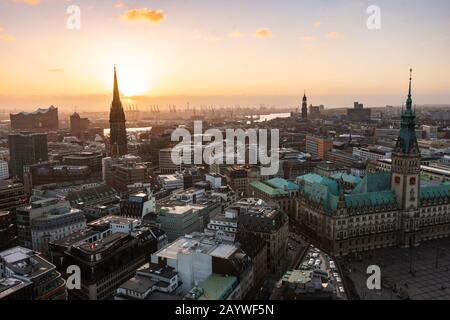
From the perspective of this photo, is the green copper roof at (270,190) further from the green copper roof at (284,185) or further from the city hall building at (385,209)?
Result: the city hall building at (385,209)

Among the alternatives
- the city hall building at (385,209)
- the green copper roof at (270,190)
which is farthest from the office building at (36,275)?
the green copper roof at (270,190)

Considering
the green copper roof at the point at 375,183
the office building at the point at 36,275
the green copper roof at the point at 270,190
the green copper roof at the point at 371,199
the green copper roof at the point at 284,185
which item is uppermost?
the green copper roof at the point at 375,183

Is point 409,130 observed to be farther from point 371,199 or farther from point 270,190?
point 270,190

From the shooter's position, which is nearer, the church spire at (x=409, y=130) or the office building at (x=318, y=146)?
the church spire at (x=409, y=130)

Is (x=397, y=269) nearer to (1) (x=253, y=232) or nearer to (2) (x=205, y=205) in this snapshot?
(1) (x=253, y=232)

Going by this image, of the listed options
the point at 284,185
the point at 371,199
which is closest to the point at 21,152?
the point at 284,185

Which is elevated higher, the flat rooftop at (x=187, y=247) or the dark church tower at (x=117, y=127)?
the dark church tower at (x=117, y=127)

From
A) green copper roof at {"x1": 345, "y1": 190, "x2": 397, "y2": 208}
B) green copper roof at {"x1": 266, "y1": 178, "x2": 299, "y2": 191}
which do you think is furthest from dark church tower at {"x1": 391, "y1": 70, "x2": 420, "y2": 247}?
green copper roof at {"x1": 266, "y1": 178, "x2": 299, "y2": 191}
